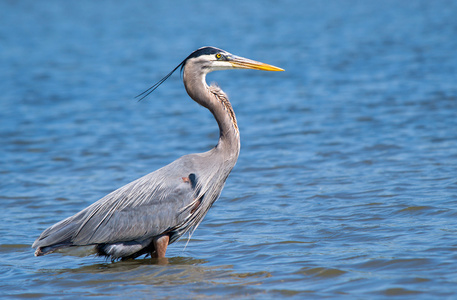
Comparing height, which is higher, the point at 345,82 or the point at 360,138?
the point at 345,82

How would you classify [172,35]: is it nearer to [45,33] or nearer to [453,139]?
[45,33]

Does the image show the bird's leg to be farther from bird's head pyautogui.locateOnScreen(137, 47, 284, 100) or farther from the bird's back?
bird's head pyautogui.locateOnScreen(137, 47, 284, 100)

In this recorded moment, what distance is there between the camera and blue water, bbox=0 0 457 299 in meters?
6.18

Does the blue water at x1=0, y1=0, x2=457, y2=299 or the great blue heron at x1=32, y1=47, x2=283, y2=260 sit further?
the great blue heron at x1=32, y1=47, x2=283, y2=260

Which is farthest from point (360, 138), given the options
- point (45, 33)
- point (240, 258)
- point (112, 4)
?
point (112, 4)

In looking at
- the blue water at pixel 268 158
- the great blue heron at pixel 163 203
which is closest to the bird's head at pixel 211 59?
the great blue heron at pixel 163 203

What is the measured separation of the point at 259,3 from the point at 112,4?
957 centimetres

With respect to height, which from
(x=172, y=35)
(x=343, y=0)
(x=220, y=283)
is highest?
(x=343, y=0)

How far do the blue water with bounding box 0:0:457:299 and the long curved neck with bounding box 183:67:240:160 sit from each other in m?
1.15

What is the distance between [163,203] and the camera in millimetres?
6590

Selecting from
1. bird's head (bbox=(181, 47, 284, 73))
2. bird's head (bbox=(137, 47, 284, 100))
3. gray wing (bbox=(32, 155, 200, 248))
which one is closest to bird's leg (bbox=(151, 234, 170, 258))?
gray wing (bbox=(32, 155, 200, 248))

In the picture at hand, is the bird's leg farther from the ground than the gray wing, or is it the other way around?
the gray wing

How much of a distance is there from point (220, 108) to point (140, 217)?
4.68 ft

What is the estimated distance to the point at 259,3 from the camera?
131ft
